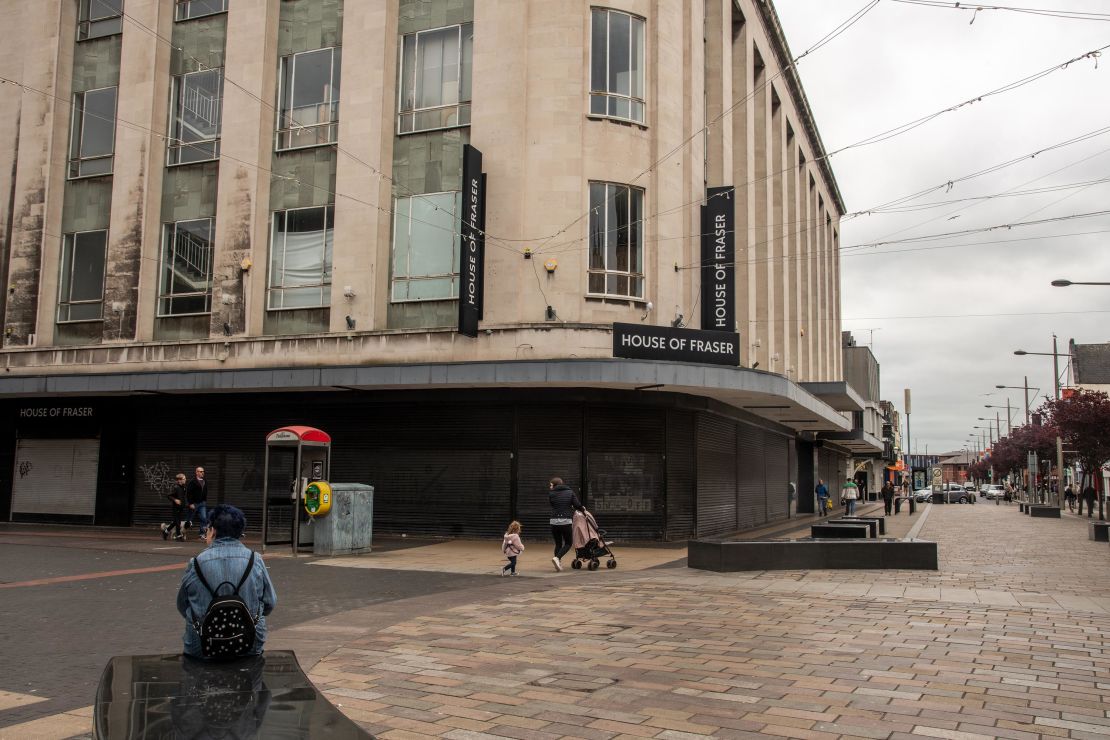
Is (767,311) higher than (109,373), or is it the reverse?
(767,311)

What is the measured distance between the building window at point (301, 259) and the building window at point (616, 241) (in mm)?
6822

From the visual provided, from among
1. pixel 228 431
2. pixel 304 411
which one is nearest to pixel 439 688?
pixel 304 411

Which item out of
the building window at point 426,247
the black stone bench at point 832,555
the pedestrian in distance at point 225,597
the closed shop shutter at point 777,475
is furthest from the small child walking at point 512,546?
the closed shop shutter at point 777,475

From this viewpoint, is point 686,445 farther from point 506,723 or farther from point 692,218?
point 506,723

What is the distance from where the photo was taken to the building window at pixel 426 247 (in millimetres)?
21000

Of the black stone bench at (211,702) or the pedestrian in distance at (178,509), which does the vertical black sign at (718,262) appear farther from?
the black stone bench at (211,702)

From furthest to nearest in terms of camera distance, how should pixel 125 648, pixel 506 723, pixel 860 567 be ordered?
pixel 860 567
pixel 125 648
pixel 506 723

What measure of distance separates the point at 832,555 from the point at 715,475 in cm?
877

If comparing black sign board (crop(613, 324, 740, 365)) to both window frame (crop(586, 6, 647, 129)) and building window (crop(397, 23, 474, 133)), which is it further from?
building window (crop(397, 23, 474, 133))

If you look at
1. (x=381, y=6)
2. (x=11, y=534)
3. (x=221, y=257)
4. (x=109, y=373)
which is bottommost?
(x=11, y=534)

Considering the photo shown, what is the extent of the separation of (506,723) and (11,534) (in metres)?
21.0

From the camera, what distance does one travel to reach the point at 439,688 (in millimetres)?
6633

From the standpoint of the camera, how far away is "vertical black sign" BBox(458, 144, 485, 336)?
19656 mm

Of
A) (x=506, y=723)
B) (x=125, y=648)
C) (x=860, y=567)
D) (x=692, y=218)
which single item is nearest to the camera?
(x=506, y=723)
